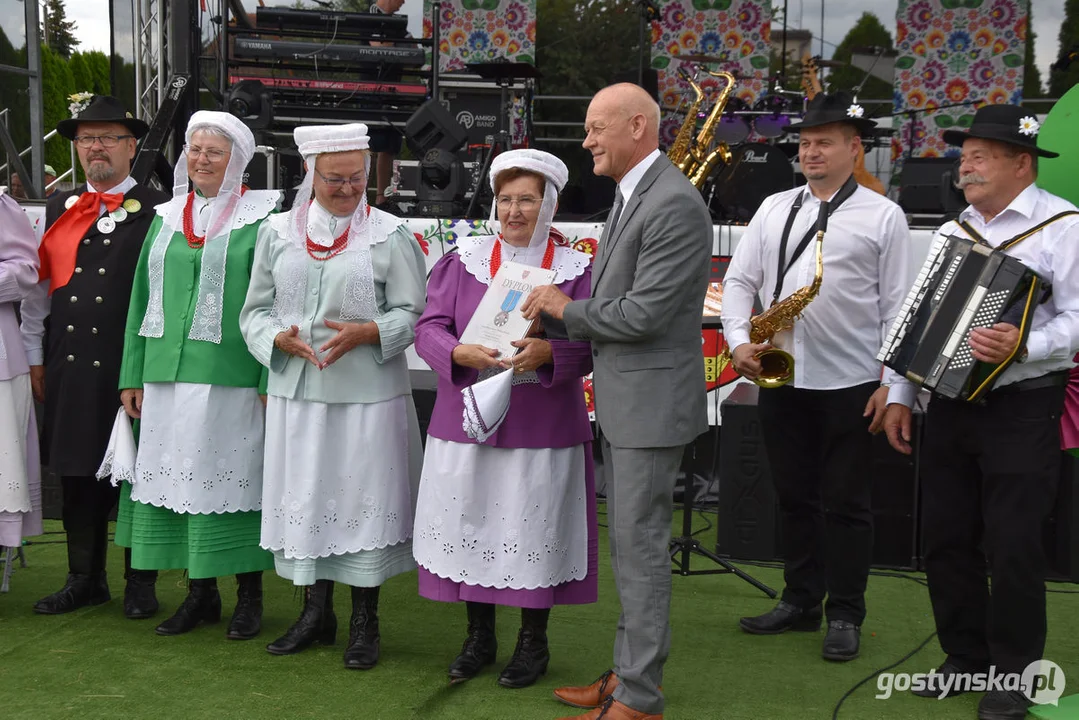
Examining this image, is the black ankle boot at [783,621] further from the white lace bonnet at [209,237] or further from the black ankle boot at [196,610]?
the white lace bonnet at [209,237]

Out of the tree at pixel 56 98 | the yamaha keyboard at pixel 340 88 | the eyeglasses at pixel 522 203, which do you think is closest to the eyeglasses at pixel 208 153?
the eyeglasses at pixel 522 203

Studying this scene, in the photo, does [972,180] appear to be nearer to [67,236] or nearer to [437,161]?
[67,236]

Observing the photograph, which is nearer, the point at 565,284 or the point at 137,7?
the point at 565,284

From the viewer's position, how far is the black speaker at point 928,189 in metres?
7.55

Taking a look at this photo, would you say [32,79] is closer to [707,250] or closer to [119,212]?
[119,212]

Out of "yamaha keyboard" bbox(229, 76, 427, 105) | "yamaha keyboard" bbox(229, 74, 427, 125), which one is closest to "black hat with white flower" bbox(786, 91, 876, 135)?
"yamaha keyboard" bbox(229, 74, 427, 125)

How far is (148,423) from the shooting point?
4117 millimetres

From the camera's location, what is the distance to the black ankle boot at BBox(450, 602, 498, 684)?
3.78 m

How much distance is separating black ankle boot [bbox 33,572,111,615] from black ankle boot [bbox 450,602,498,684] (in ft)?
5.40

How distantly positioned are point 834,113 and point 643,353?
144cm

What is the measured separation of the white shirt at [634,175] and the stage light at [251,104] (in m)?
5.17

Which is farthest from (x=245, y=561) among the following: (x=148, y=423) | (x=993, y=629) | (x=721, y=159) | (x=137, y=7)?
(x=137, y=7)

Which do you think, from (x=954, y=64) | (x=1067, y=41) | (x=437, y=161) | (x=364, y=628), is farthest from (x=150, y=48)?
(x=1067, y=41)

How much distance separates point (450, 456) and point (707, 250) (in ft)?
3.52
